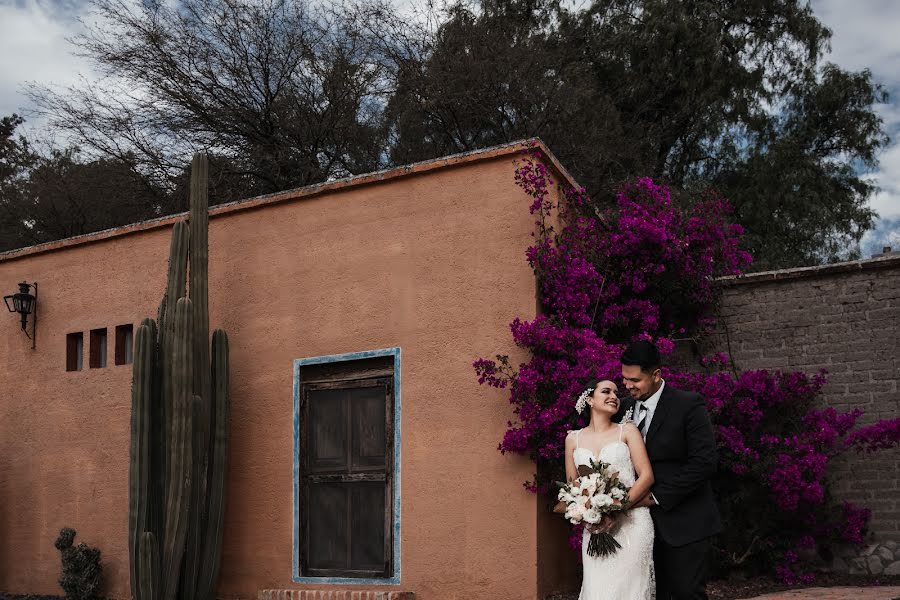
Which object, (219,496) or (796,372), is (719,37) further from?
(219,496)

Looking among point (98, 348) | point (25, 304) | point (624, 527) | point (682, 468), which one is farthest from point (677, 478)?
point (25, 304)

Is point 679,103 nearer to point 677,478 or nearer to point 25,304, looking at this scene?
point 25,304

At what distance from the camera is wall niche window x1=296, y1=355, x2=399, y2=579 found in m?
7.39

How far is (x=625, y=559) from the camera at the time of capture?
4262mm

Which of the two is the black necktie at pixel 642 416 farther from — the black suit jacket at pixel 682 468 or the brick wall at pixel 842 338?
the brick wall at pixel 842 338

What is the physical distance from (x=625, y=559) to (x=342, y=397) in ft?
12.7

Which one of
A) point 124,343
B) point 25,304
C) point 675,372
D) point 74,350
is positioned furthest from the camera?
point 25,304

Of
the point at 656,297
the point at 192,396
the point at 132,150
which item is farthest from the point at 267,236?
the point at 132,150

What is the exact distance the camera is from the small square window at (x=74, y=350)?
9430 millimetres

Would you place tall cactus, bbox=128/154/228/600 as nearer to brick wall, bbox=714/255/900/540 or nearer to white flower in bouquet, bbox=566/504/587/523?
white flower in bouquet, bbox=566/504/587/523

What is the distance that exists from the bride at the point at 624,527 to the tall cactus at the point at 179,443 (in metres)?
3.89

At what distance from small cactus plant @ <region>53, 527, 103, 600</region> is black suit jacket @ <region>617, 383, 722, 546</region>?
6.16 metres

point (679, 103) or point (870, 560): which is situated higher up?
point (679, 103)

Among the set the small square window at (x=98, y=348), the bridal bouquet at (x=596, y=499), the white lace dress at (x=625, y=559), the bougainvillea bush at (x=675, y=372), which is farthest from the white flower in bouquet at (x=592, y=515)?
the small square window at (x=98, y=348)
